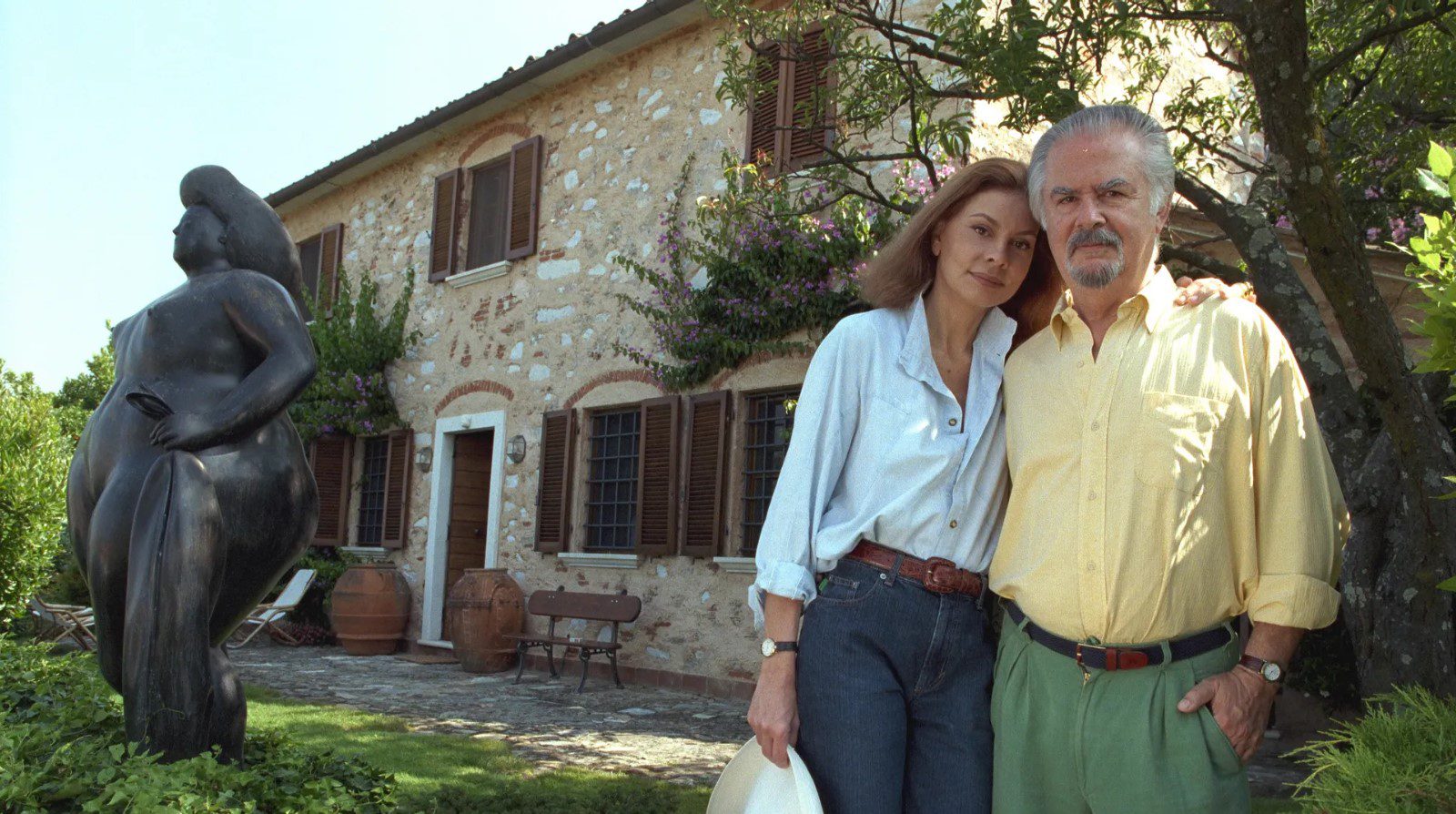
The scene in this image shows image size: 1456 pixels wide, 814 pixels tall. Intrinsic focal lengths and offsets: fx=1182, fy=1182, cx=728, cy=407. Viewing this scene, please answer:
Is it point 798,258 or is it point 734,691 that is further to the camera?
point 734,691

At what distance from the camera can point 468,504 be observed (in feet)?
40.7

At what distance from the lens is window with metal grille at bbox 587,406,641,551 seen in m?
10.0

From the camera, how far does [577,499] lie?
10.5 meters

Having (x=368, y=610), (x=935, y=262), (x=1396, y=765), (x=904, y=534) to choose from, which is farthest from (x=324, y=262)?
(x=1396, y=765)

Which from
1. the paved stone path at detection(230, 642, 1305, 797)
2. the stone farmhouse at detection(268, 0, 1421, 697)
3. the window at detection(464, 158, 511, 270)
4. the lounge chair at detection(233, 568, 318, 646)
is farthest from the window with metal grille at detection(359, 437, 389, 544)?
the window at detection(464, 158, 511, 270)

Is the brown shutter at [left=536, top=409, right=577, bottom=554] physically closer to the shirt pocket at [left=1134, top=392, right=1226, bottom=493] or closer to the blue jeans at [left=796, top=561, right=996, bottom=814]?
the blue jeans at [left=796, top=561, right=996, bottom=814]

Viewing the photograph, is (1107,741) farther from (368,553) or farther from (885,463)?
(368,553)

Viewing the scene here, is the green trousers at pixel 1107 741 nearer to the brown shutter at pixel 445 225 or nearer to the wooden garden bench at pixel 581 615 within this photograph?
the wooden garden bench at pixel 581 615

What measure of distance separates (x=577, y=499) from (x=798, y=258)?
350 centimetres

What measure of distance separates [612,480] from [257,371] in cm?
717

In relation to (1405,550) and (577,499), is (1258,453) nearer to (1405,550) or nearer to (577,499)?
(1405,550)

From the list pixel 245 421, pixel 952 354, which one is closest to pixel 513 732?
pixel 245 421

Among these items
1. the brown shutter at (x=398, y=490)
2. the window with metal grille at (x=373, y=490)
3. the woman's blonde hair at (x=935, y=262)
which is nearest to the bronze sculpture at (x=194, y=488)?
the woman's blonde hair at (x=935, y=262)

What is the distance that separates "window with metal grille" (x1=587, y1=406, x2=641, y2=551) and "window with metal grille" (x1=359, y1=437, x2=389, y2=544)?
3.72 meters
